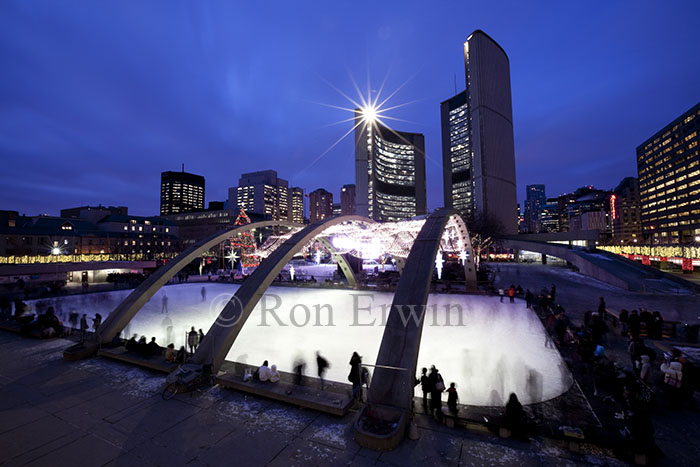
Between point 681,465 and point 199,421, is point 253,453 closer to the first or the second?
point 199,421

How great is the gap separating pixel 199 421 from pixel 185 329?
9.90 meters

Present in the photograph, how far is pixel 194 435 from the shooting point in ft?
19.5

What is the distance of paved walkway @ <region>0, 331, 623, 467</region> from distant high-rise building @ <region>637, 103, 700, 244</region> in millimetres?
114483

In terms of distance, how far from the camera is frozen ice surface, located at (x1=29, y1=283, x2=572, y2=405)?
29.0ft

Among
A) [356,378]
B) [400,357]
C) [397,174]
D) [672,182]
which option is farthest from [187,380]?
[397,174]

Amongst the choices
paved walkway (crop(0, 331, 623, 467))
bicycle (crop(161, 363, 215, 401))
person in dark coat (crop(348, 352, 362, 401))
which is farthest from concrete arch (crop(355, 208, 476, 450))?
bicycle (crop(161, 363, 215, 401))

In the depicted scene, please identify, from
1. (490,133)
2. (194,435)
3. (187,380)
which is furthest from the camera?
(490,133)

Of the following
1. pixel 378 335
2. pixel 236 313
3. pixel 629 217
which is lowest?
pixel 378 335

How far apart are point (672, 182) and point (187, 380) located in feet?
463

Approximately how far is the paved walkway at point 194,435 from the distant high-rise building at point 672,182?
4507 inches

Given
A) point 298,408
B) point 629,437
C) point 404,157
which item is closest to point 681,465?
point 629,437

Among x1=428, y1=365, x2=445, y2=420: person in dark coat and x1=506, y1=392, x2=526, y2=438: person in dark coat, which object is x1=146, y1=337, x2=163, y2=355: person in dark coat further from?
x1=506, y1=392, x2=526, y2=438: person in dark coat

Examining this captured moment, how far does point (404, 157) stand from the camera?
147 metres

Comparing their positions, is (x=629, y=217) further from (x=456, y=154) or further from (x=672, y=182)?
(x=456, y=154)
